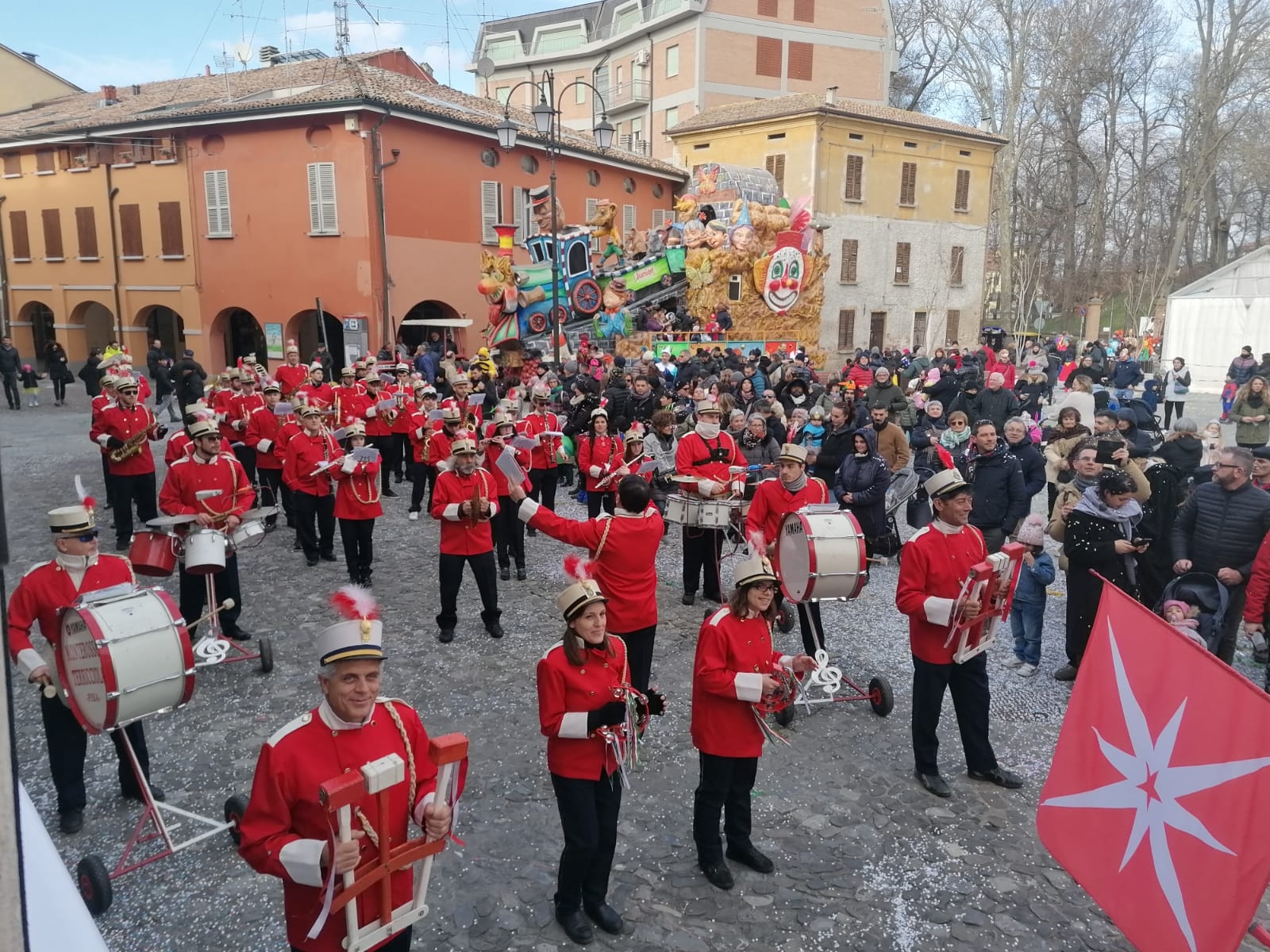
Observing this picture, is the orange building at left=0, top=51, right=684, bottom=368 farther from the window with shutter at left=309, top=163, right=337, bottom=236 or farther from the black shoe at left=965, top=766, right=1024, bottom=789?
the black shoe at left=965, top=766, right=1024, bottom=789

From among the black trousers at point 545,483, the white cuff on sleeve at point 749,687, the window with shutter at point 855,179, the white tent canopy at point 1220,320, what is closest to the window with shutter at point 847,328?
the window with shutter at point 855,179

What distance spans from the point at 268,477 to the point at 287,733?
9.52 m

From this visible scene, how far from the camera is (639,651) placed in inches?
241

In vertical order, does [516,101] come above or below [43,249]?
above

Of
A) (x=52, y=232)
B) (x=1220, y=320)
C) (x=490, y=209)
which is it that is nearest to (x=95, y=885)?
(x=490, y=209)

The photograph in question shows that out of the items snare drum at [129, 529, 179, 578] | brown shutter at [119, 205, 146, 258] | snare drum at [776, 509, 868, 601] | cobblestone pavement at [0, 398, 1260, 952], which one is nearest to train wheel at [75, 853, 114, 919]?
cobblestone pavement at [0, 398, 1260, 952]

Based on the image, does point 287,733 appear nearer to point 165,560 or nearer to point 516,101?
point 165,560

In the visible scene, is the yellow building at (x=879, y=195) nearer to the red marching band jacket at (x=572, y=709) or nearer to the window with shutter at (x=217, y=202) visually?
the window with shutter at (x=217, y=202)

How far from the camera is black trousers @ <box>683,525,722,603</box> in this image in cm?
900

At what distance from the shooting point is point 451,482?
794 cm

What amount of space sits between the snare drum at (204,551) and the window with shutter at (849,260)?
3319 cm

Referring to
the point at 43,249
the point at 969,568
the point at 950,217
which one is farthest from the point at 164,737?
the point at 950,217

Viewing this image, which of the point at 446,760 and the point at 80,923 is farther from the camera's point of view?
the point at 446,760

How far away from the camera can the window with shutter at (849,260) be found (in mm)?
36656
